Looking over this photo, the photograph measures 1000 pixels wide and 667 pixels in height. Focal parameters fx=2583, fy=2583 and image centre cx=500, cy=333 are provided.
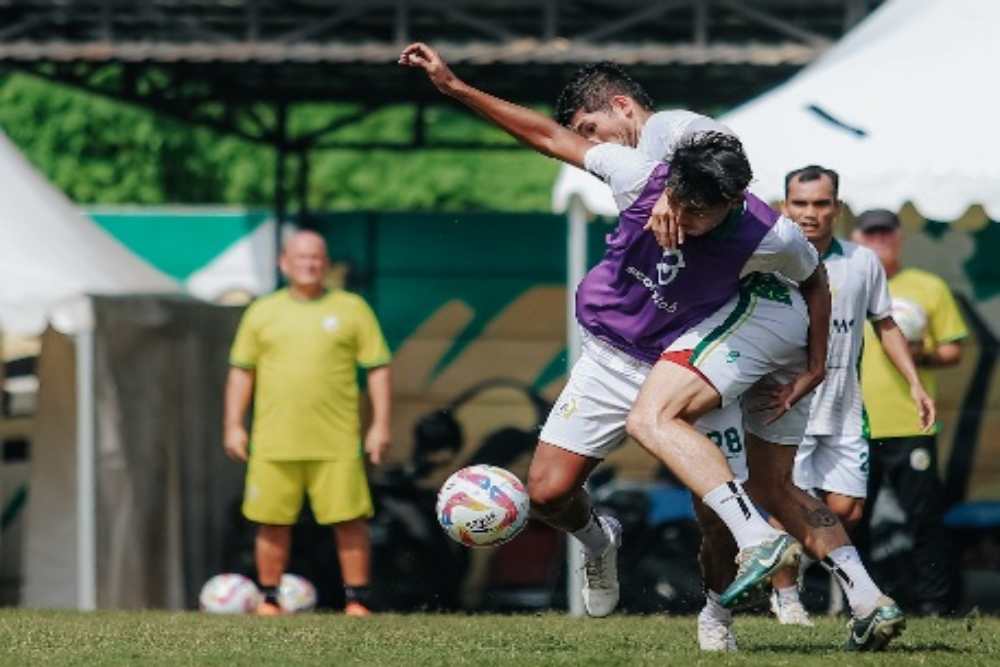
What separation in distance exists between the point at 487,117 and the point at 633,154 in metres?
0.58

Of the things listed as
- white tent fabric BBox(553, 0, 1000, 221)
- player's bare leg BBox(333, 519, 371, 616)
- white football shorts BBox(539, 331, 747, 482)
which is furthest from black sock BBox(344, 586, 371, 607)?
white football shorts BBox(539, 331, 747, 482)

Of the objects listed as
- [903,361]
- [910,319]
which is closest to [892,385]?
[910,319]

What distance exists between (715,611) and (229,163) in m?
24.6

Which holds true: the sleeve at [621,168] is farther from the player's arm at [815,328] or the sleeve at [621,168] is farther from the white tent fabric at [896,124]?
the white tent fabric at [896,124]

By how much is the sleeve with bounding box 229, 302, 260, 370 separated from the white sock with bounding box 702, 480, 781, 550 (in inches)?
233

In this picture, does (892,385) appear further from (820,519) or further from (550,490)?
(550,490)

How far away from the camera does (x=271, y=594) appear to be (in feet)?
45.9

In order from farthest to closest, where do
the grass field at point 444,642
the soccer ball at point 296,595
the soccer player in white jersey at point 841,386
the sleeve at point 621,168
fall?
the soccer ball at point 296,595, the soccer player in white jersey at point 841,386, the sleeve at point 621,168, the grass field at point 444,642

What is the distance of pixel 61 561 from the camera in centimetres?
1469

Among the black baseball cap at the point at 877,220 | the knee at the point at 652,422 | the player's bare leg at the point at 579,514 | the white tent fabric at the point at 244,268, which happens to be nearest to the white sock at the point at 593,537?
the player's bare leg at the point at 579,514

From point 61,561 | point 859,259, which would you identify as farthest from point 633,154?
point 61,561

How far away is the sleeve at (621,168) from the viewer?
8.77 meters

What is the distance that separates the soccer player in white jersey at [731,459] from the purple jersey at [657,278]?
13 cm

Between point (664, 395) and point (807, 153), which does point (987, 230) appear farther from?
point (664, 395)
